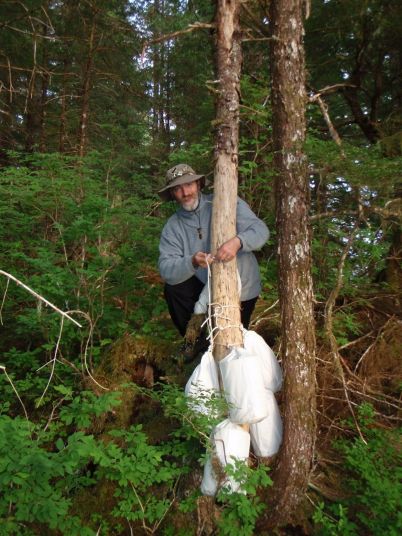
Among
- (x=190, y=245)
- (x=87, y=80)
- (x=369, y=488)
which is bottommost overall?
(x=369, y=488)

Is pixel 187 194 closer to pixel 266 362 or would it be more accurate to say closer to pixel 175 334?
pixel 266 362

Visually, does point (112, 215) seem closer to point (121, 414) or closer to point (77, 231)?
point (77, 231)

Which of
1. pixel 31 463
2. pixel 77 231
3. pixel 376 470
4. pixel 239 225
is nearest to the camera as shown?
pixel 31 463

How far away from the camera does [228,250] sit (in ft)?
9.47

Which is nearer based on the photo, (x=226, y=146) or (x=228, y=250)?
(x=228, y=250)

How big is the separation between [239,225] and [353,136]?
5.13 metres

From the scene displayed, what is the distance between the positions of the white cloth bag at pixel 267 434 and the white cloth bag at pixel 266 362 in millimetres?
109

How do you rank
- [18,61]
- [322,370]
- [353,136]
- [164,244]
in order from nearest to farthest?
[164,244] → [322,370] → [353,136] → [18,61]

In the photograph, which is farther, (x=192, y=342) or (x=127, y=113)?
(x=127, y=113)

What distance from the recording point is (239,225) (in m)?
3.19

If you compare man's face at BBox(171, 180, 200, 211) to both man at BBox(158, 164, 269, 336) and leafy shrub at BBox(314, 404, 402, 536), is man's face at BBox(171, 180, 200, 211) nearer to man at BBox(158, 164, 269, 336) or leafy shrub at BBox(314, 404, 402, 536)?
man at BBox(158, 164, 269, 336)

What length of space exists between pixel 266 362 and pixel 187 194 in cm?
159

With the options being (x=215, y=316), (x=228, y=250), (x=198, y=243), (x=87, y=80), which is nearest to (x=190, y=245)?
(x=198, y=243)

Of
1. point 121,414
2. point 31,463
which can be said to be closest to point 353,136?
point 121,414
